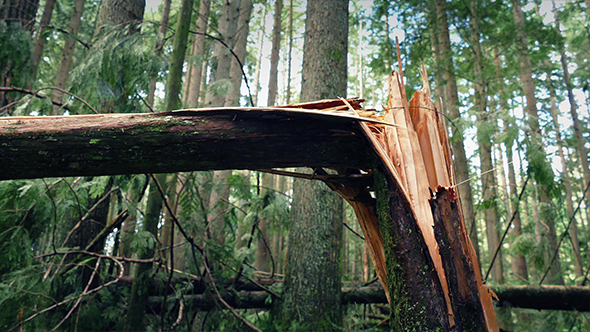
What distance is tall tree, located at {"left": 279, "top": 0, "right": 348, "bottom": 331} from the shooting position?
3658 mm

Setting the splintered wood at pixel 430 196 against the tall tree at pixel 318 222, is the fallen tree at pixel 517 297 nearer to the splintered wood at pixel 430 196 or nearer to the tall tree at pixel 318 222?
the tall tree at pixel 318 222

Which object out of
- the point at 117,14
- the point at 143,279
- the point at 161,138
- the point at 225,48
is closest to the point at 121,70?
the point at 143,279

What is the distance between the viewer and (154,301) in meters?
3.94

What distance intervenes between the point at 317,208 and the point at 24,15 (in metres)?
6.01

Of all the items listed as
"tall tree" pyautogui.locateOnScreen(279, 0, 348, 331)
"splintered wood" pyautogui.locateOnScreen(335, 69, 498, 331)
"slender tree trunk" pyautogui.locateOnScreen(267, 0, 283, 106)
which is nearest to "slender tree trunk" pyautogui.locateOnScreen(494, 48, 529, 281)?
"splintered wood" pyautogui.locateOnScreen(335, 69, 498, 331)

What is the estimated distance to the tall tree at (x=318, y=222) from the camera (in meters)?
3.66

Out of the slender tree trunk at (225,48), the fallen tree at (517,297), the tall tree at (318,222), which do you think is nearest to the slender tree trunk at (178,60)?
the tall tree at (318,222)

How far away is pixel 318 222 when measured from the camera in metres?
3.89

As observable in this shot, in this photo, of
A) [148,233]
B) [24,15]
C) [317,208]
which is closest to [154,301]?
[148,233]

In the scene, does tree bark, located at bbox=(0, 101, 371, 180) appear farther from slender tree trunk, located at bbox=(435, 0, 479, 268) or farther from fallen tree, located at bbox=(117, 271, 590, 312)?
slender tree trunk, located at bbox=(435, 0, 479, 268)

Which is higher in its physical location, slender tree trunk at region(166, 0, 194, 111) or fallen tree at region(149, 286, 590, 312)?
slender tree trunk at region(166, 0, 194, 111)

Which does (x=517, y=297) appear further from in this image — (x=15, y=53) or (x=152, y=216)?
(x=15, y=53)

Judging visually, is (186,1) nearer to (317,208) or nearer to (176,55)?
(176,55)

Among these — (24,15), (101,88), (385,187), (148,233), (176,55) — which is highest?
(24,15)
